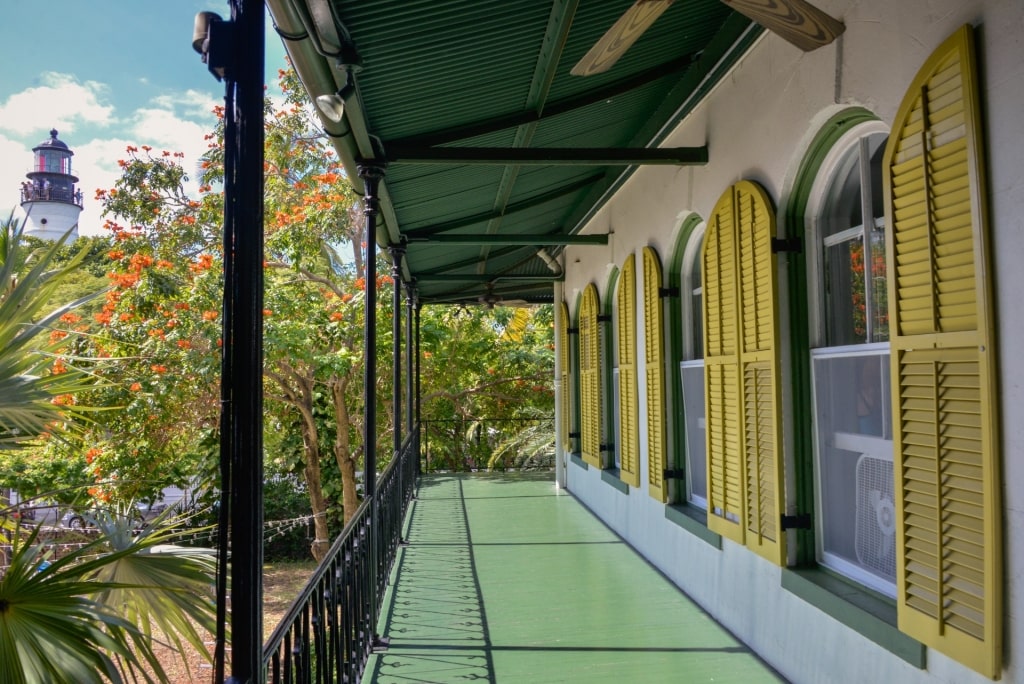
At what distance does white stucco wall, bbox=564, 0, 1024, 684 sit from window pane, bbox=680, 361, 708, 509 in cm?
20

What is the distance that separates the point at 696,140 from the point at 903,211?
2.43 m

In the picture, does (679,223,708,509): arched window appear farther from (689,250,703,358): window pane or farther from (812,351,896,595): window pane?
(812,351,896,595): window pane

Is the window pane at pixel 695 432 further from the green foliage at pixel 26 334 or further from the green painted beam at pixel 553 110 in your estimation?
the green foliage at pixel 26 334

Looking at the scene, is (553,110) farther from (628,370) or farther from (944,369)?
(944,369)

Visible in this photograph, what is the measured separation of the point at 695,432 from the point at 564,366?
16.4 feet

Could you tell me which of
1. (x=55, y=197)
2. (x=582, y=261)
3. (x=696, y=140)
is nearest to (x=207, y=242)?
(x=582, y=261)

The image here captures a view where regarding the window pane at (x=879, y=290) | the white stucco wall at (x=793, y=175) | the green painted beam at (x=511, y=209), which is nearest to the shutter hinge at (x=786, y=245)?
the white stucco wall at (x=793, y=175)

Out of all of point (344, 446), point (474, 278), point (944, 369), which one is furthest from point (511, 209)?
point (344, 446)

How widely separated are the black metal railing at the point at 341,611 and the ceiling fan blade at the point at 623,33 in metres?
2.01

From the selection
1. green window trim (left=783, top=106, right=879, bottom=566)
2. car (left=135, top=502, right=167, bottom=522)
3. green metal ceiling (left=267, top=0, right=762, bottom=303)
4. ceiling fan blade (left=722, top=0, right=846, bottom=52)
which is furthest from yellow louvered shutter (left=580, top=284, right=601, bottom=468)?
ceiling fan blade (left=722, top=0, right=846, bottom=52)

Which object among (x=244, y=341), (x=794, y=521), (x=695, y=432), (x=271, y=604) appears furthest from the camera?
(x=271, y=604)

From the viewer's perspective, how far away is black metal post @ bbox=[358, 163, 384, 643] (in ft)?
14.1

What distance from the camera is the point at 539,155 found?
437 cm

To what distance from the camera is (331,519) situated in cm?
1582
